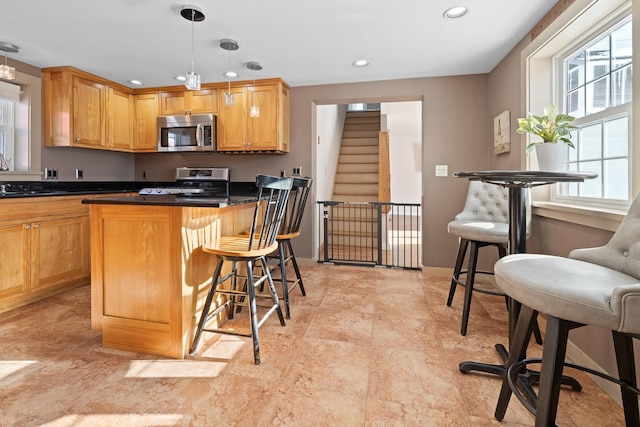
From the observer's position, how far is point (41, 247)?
9.29 ft

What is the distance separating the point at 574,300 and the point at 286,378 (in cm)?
131

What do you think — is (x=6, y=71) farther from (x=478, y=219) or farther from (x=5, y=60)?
(x=478, y=219)

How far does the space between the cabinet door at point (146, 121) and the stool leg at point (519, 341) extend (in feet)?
13.9

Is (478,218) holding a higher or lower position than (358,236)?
higher

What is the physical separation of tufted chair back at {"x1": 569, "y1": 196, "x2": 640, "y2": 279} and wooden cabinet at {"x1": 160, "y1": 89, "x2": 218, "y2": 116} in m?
3.84

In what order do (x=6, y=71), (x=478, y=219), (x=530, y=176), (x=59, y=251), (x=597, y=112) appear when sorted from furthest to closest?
(x=59, y=251)
(x=478, y=219)
(x=6, y=71)
(x=597, y=112)
(x=530, y=176)

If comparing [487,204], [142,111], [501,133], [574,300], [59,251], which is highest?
[142,111]

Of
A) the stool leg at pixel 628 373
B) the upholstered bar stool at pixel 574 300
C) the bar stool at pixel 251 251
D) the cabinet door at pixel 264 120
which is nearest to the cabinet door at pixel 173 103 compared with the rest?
the cabinet door at pixel 264 120

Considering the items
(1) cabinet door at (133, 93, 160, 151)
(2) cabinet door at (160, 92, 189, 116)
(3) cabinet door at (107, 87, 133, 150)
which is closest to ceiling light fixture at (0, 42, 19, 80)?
(3) cabinet door at (107, 87, 133, 150)

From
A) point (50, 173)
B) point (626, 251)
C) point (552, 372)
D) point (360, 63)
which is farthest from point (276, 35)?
point (50, 173)

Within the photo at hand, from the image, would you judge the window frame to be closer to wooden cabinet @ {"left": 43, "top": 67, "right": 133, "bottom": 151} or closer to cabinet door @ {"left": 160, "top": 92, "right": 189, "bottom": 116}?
cabinet door @ {"left": 160, "top": 92, "right": 189, "bottom": 116}

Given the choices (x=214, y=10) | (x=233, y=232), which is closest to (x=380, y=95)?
(x=214, y=10)

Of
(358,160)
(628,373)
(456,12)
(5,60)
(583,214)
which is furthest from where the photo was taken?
(358,160)

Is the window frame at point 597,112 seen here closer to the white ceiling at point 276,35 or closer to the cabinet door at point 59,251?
the white ceiling at point 276,35
